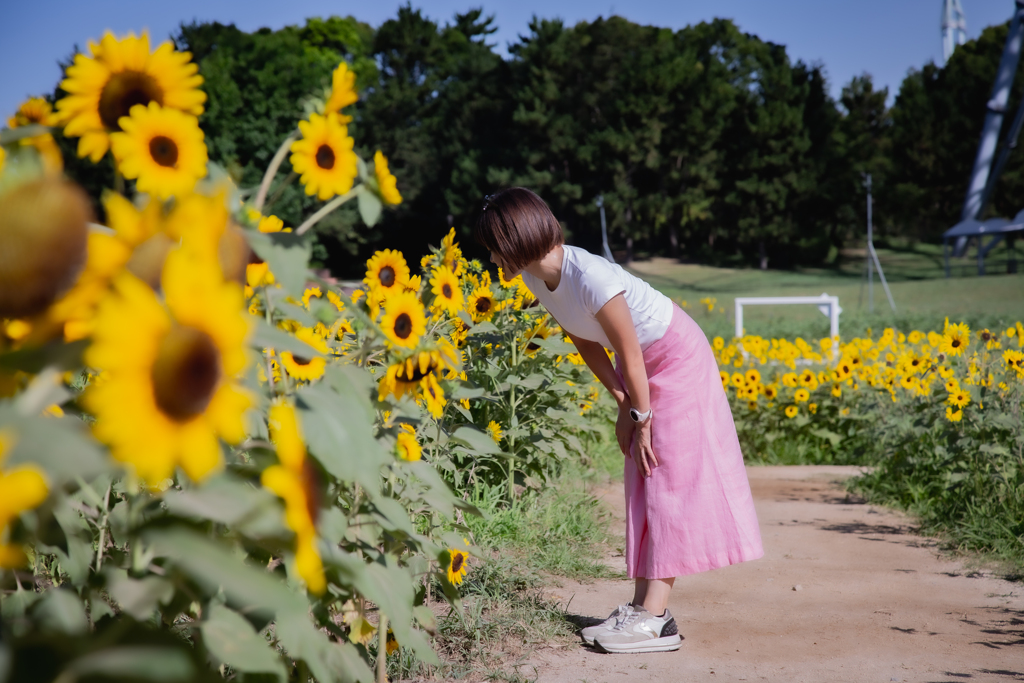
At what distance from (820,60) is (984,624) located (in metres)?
41.2

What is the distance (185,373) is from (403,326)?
707 millimetres

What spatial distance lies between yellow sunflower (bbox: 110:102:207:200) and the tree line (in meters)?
31.2

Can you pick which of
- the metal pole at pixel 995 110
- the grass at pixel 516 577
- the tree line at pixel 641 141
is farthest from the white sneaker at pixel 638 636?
the tree line at pixel 641 141

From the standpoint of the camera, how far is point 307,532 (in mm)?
726

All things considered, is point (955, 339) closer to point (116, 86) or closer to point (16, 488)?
point (116, 86)

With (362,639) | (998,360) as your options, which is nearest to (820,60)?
(998,360)

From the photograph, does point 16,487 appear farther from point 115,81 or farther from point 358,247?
point 358,247

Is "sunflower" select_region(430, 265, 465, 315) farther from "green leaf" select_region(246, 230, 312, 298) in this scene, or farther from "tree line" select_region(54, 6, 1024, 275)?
"tree line" select_region(54, 6, 1024, 275)

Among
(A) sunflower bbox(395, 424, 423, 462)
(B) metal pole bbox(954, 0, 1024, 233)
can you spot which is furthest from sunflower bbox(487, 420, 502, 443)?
(B) metal pole bbox(954, 0, 1024, 233)

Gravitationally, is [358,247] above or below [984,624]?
above

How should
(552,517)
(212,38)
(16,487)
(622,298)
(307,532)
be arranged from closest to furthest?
(16,487)
(307,532)
(622,298)
(552,517)
(212,38)

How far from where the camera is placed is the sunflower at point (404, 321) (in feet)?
4.23

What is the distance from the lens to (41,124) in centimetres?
99

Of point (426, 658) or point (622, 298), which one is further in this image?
point (622, 298)
